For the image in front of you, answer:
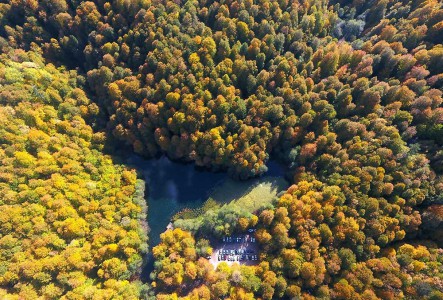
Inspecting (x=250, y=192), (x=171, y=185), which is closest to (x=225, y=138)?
(x=250, y=192)

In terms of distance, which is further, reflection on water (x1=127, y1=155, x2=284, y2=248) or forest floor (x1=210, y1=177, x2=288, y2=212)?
reflection on water (x1=127, y1=155, x2=284, y2=248)

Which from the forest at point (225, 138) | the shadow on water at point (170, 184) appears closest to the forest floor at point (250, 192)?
the shadow on water at point (170, 184)

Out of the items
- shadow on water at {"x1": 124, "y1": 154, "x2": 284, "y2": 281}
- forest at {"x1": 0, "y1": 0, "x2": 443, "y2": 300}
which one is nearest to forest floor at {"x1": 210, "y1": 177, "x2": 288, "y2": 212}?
shadow on water at {"x1": 124, "y1": 154, "x2": 284, "y2": 281}

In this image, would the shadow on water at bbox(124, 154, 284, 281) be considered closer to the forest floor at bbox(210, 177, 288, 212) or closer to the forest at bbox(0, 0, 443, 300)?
the forest floor at bbox(210, 177, 288, 212)

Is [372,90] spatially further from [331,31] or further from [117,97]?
[117,97]

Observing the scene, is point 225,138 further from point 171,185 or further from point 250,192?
point 171,185

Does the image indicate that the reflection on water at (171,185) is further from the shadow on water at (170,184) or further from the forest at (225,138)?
the forest at (225,138)
